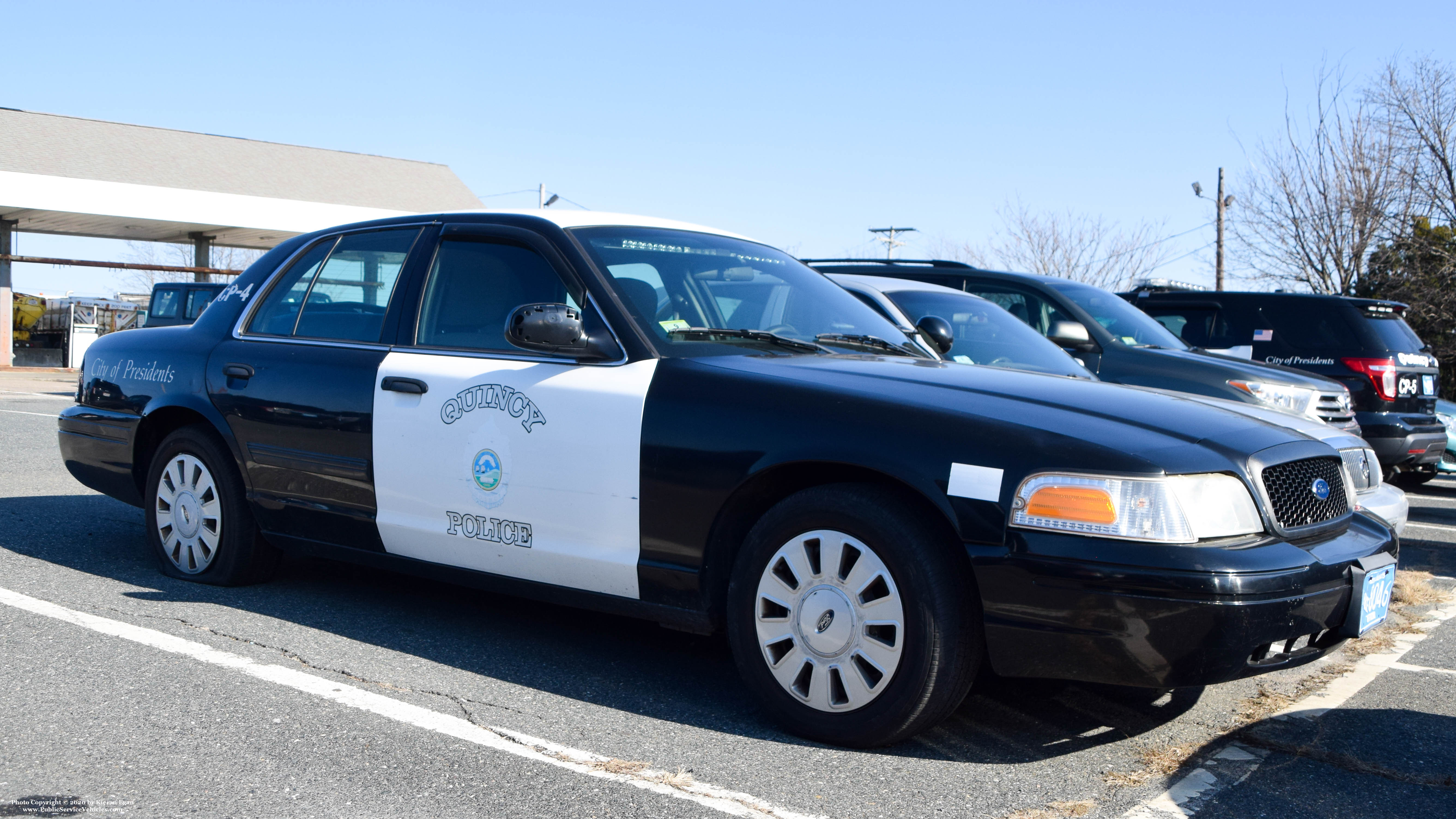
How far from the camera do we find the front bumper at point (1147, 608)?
3031mm

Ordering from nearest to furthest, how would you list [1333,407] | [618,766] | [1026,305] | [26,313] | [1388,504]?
[618,766]
[1388,504]
[1333,407]
[1026,305]
[26,313]

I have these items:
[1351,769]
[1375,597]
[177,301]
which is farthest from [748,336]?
[177,301]

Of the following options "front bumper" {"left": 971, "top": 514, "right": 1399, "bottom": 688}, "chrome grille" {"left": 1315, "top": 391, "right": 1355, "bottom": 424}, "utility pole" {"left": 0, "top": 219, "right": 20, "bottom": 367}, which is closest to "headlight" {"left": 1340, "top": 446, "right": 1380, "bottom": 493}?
"front bumper" {"left": 971, "top": 514, "right": 1399, "bottom": 688}

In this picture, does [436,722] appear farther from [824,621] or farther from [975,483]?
[975,483]

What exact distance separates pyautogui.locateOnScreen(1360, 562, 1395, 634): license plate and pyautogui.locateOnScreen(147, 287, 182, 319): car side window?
18877 millimetres

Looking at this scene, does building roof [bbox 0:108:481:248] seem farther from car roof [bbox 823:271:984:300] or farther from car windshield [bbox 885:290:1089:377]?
car windshield [bbox 885:290:1089:377]

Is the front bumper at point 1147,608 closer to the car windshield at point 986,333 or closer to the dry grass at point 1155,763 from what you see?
the dry grass at point 1155,763

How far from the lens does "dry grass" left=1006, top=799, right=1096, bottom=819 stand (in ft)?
9.65

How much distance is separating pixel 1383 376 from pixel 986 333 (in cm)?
451

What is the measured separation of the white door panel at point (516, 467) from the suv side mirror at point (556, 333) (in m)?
0.06

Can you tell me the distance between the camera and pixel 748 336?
163 inches

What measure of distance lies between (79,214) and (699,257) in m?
27.6

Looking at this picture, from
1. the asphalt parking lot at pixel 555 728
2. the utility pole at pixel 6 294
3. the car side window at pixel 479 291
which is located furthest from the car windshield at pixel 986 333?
the utility pole at pixel 6 294

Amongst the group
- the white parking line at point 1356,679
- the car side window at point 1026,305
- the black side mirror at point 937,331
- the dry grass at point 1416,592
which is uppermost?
the car side window at point 1026,305
